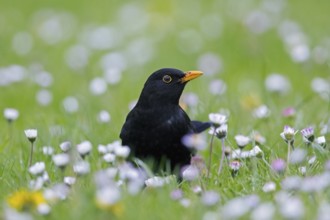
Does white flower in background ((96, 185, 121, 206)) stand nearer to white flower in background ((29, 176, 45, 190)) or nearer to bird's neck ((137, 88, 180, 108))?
white flower in background ((29, 176, 45, 190))

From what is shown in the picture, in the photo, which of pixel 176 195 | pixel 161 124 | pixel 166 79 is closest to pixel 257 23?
pixel 166 79

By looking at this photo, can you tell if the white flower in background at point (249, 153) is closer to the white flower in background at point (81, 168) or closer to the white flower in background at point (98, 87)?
the white flower in background at point (81, 168)

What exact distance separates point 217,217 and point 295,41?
213 inches

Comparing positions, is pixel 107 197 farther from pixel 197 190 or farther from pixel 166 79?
pixel 166 79

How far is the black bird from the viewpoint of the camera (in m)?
4.98

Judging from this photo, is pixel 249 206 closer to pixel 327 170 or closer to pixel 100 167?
pixel 327 170

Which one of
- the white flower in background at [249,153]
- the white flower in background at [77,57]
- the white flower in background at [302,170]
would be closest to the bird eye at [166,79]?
the white flower in background at [249,153]

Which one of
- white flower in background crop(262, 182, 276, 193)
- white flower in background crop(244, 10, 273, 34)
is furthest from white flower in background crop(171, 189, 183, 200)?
white flower in background crop(244, 10, 273, 34)

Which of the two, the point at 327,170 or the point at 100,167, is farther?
the point at 100,167

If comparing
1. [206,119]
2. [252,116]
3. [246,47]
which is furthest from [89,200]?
[246,47]

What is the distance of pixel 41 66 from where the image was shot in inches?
360

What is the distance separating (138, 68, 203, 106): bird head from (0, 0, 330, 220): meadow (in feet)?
1.31

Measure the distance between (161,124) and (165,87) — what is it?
350 millimetres

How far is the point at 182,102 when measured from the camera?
22.4 feet
